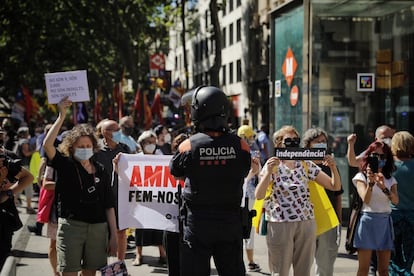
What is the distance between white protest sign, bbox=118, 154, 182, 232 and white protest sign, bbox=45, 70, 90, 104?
89 cm

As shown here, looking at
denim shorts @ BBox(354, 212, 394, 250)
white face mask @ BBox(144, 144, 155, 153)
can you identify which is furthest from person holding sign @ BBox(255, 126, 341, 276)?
white face mask @ BBox(144, 144, 155, 153)

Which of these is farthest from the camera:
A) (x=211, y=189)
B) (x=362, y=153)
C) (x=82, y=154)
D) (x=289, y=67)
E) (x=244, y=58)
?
(x=244, y=58)

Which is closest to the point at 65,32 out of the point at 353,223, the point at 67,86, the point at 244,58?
the point at 244,58

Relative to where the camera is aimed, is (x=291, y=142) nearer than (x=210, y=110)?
No

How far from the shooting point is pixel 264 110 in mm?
41594

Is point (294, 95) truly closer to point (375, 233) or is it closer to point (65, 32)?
point (375, 233)

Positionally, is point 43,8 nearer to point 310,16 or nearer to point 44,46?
point 44,46

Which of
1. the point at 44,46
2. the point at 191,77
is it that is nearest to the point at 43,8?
the point at 44,46

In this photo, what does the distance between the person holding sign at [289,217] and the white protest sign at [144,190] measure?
958 mm

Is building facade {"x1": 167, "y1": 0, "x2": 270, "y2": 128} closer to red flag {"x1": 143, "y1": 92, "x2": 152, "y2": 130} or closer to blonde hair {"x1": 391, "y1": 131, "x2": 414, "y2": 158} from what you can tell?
red flag {"x1": 143, "y1": 92, "x2": 152, "y2": 130}

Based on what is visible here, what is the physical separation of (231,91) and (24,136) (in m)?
32.6

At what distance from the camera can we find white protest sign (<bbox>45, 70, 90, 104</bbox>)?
7.50 metres

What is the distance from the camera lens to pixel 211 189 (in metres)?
5.28

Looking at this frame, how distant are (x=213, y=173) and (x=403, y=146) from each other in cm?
290
